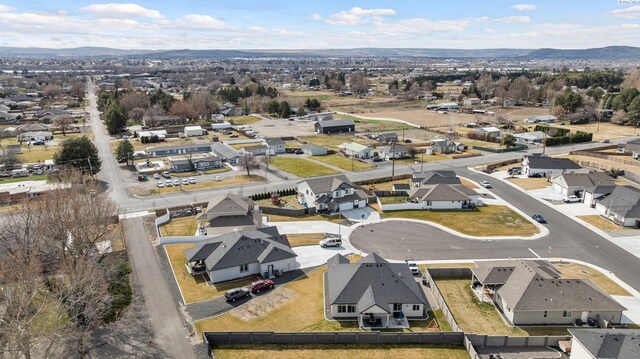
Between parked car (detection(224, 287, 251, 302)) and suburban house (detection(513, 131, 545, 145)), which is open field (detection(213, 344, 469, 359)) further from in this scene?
suburban house (detection(513, 131, 545, 145))

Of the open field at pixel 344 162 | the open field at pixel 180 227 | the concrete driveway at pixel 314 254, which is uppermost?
the open field at pixel 344 162

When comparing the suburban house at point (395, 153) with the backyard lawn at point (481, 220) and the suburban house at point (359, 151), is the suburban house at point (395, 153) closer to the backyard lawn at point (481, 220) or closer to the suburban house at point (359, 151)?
the suburban house at point (359, 151)

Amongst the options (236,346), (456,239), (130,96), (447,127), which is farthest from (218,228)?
(130,96)

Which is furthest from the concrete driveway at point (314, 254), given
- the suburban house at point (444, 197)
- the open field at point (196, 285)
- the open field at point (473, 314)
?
the suburban house at point (444, 197)

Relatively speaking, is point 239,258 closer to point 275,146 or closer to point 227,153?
point 227,153

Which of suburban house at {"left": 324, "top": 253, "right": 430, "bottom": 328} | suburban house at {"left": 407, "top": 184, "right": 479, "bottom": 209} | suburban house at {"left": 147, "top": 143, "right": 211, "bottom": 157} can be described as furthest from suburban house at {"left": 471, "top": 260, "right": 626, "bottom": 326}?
suburban house at {"left": 147, "top": 143, "right": 211, "bottom": 157}

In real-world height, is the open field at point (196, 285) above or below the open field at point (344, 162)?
below
